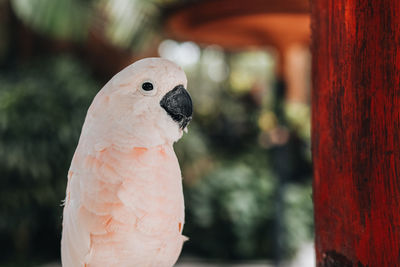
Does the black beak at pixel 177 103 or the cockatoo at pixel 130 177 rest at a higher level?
the black beak at pixel 177 103

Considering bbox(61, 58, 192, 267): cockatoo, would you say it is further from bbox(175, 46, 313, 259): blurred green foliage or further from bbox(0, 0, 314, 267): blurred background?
bbox(175, 46, 313, 259): blurred green foliage

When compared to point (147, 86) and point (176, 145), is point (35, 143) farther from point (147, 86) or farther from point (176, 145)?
point (147, 86)

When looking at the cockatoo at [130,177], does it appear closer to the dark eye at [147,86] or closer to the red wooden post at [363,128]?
the dark eye at [147,86]

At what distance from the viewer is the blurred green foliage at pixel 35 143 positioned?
3543 millimetres

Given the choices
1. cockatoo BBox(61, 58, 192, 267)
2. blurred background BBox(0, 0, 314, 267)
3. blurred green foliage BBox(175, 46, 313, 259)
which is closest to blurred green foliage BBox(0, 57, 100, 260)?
blurred background BBox(0, 0, 314, 267)

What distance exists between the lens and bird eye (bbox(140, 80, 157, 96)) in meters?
0.63

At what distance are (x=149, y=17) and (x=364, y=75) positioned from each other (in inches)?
137

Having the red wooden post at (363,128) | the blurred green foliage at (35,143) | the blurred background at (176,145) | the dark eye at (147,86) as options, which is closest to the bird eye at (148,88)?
the dark eye at (147,86)

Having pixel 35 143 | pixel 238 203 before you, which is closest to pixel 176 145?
pixel 238 203

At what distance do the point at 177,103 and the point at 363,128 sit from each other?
312 mm

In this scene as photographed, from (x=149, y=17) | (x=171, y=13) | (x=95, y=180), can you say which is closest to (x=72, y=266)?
(x=95, y=180)

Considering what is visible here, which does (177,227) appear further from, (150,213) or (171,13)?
(171,13)

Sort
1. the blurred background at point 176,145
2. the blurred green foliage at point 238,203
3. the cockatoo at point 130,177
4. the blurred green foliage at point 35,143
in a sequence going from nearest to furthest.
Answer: the cockatoo at point 130,177 < the blurred background at point 176,145 < the blurred green foliage at point 35,143 < the blurred green foliage at point 238,203

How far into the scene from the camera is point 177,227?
0.65 metres
